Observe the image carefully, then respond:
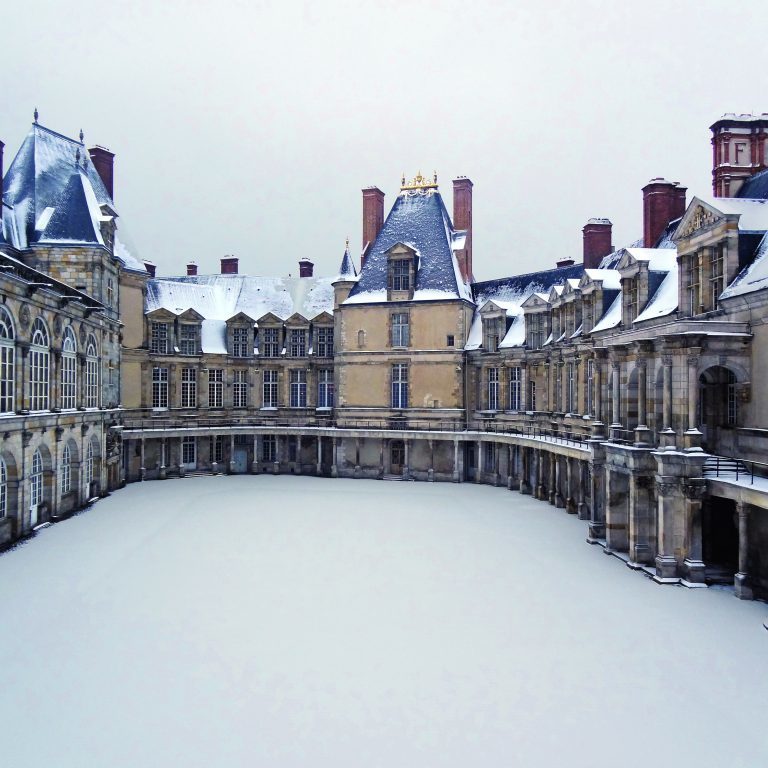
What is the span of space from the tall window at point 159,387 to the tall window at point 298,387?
805 centimetres

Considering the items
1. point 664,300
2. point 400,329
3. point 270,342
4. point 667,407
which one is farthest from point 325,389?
point 667,407

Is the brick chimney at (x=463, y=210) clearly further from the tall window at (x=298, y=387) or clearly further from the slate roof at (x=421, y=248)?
the tall window at (x=298, y=387)

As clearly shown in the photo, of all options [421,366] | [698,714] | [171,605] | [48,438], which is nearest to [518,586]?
[698,714]

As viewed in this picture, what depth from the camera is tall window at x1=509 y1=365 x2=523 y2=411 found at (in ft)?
126

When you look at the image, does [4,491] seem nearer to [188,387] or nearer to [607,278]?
[188,387]

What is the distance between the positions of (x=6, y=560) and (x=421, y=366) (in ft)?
82.9

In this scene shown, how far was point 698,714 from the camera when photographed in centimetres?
1141

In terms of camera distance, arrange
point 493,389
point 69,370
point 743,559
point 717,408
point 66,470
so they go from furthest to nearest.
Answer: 1. point 493,389
2. point 66,470
3. point 69,370
4. point 717,408
5. point 743,559

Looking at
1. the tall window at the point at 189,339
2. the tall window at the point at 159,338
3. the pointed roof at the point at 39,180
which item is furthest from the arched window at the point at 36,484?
the tall window at the point at 189,339

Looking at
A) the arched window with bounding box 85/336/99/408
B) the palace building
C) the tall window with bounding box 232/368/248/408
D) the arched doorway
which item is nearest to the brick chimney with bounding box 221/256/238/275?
the palace building

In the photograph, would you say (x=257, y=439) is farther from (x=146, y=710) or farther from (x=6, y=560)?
(x=146, y=710)

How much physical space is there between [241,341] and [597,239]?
2346cm

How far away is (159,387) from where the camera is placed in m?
42.1

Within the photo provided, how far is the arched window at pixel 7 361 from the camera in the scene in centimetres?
2241
